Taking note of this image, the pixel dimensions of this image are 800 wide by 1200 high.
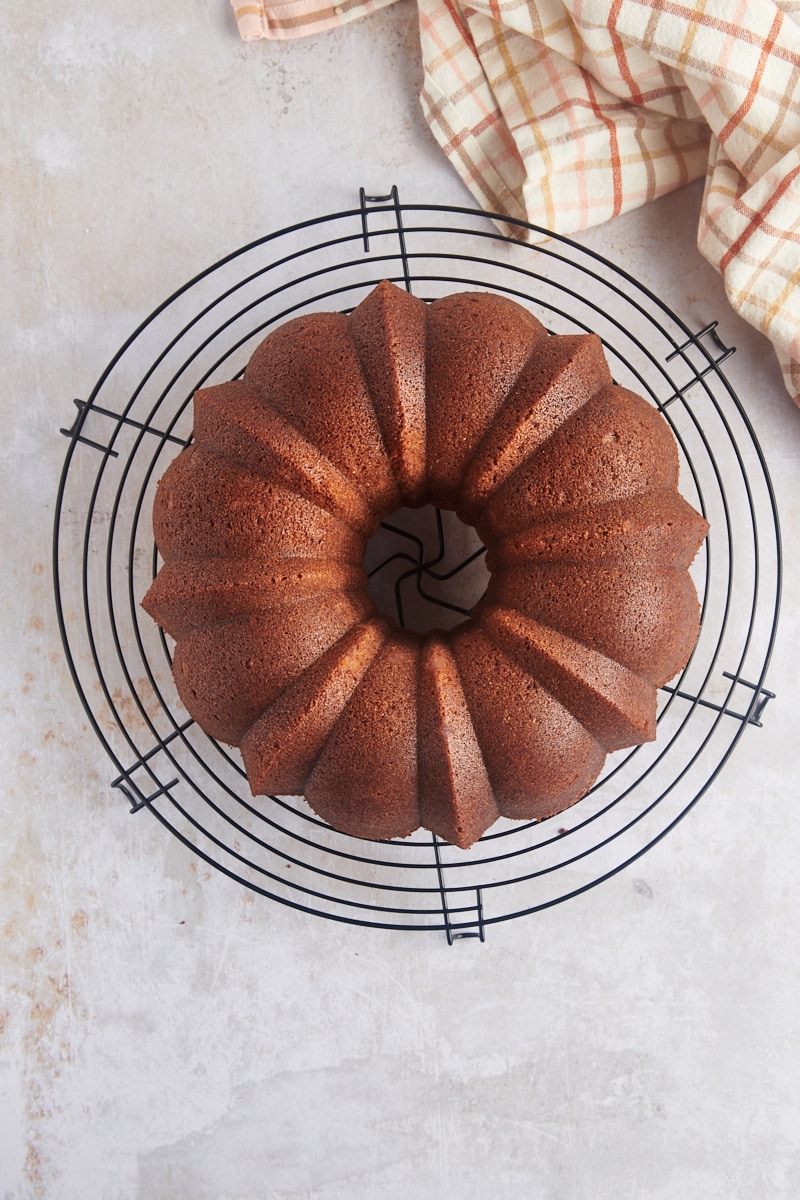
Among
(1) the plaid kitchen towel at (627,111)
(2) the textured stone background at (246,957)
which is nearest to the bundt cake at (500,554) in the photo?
(1) the plaid kitchen towel at (627,111)

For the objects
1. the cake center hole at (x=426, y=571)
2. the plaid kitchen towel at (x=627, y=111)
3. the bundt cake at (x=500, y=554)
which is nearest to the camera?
the bundt cake at (x=500, y=554)

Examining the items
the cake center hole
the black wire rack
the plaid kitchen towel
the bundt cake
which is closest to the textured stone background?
the black wire rack

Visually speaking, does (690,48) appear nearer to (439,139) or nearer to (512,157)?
(512,157)

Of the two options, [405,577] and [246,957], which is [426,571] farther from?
[246,957]

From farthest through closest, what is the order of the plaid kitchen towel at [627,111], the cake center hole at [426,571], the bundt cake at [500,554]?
1. the cake center hole at [426,571]
2. the plaid kitchen towel at [627,111]
3. the bundt cake at [500,554]

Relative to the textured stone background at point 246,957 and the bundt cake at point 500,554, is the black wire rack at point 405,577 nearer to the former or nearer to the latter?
the textured stone background at point 246,957
